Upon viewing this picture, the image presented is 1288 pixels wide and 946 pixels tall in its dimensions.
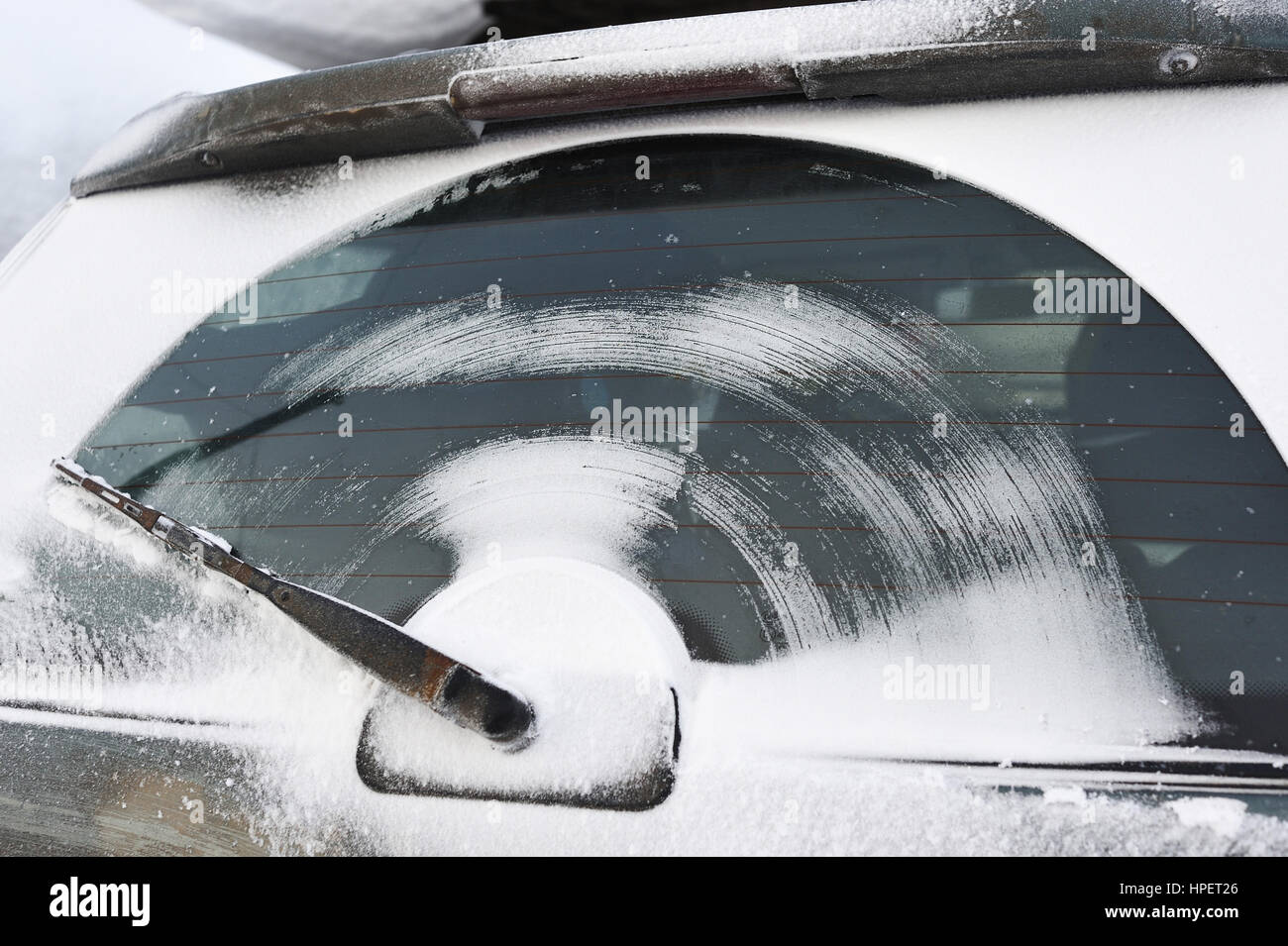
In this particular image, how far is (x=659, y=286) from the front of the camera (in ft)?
5.00

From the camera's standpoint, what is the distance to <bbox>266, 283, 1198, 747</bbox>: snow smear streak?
1.18 metres

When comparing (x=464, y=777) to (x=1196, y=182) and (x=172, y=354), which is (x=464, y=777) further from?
(x=1196, y=182)

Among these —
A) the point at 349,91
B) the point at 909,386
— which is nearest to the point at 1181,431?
the point at 909,386

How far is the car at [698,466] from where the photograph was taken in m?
1.17

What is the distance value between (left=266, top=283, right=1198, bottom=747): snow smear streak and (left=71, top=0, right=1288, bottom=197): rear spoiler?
38 cm

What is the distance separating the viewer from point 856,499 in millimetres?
1296
